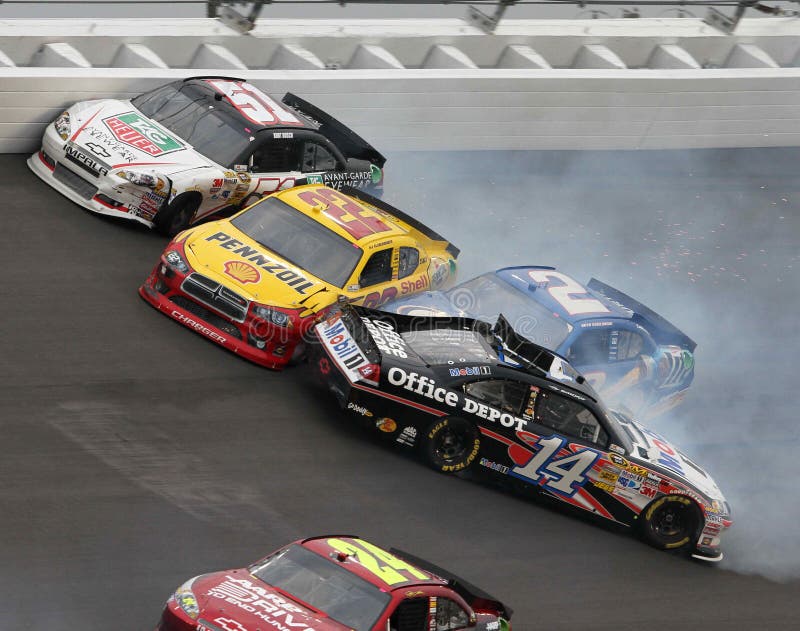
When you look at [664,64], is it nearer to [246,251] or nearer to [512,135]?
[512,135]

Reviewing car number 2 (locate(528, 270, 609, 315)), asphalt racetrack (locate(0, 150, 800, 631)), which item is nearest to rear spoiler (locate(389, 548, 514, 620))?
asphalt racetrack (locate(0, 150, 800, 631))

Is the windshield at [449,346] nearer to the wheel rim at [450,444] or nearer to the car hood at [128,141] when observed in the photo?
the wheel rim at [450,444]

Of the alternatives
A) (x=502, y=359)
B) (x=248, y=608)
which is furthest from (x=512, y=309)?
(x=248, y=608)

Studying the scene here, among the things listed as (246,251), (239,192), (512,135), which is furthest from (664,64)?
(246,251)

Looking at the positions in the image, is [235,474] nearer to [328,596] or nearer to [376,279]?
[328,596]

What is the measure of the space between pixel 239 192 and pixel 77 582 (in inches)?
255

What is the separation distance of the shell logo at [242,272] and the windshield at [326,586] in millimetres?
4501

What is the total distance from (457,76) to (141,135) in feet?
18.2

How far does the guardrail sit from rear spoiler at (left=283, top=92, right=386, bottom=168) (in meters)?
1.14

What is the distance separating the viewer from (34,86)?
15.4 m

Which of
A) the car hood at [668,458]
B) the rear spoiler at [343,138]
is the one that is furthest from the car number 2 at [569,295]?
the rear spoiler at [343,138]

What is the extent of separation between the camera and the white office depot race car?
14.1 meters

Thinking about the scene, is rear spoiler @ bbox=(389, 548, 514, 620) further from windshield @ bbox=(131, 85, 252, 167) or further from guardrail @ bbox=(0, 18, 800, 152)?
guardrail @ bbox=(0, 18, 800, 152)

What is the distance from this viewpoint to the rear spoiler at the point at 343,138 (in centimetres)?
1602
